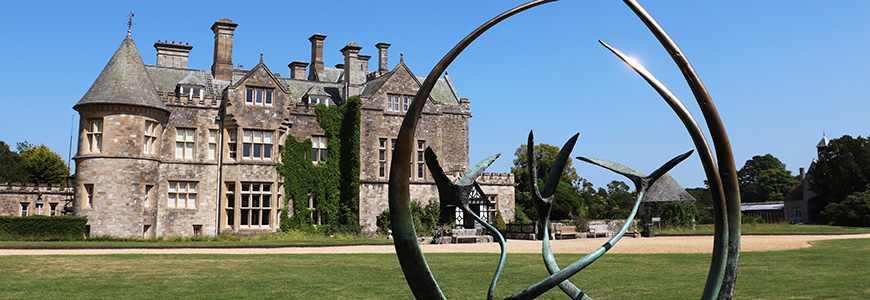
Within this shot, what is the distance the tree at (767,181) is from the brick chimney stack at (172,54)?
79593 millimetres

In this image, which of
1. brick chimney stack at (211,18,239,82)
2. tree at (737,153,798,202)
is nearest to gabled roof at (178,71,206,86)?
brick chimney stack at (211,18,239,82)

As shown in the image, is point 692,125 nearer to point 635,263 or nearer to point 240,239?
point 635,263

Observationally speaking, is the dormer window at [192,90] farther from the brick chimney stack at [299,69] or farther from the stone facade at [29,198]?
the stone facade at [29,198]

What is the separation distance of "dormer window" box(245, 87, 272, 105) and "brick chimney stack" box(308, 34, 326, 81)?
25.2ft

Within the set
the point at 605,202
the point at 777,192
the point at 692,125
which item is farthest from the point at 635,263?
the point at 777,192

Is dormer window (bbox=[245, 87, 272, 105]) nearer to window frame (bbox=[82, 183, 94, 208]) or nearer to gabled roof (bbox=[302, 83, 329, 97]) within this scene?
gabled roof (bbox=[302, 83, 329, 97])

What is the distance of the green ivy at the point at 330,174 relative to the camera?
1304 inches

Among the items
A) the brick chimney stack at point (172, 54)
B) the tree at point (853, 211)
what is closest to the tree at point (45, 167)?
the brick chimney stack at point (172, 54)

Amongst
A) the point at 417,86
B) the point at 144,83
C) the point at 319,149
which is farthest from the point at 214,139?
the point at 417,86

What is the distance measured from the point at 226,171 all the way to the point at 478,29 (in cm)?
2885

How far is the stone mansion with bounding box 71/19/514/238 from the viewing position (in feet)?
96.4

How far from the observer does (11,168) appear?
203 feet

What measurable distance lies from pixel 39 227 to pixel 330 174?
13.3 meters

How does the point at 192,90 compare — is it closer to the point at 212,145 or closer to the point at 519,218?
the point at 212,145
